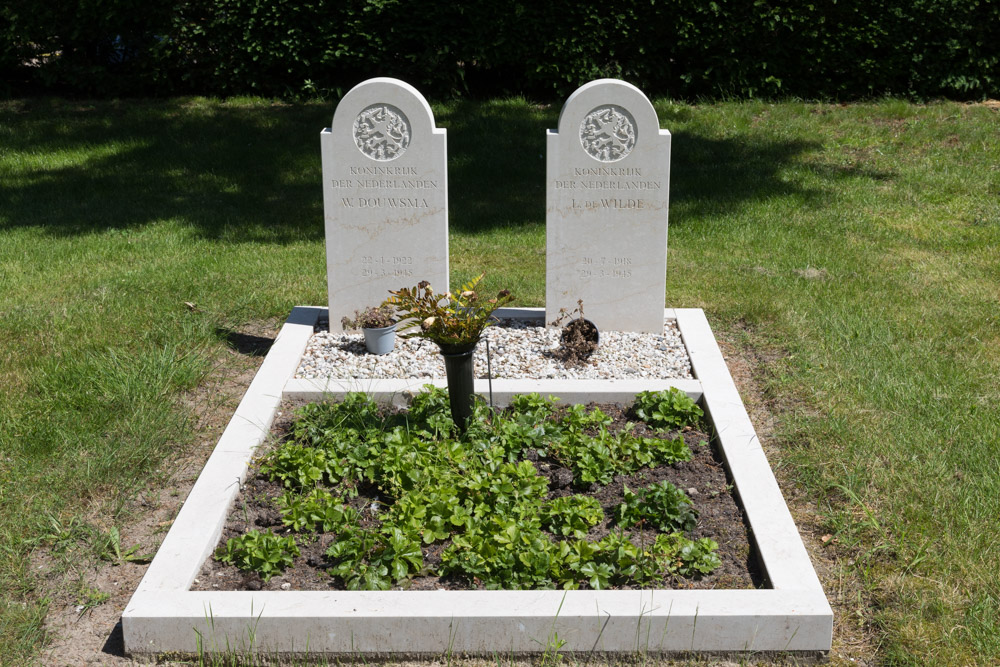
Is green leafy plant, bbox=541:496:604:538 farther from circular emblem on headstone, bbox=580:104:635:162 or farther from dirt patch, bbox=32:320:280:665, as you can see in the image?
circular emblem on headstone, bbox=580:104:635:162

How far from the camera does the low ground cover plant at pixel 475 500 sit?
147 inches

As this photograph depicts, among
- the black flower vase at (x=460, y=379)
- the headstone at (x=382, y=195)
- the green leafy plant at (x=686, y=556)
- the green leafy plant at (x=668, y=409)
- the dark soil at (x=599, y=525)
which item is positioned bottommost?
the dark soil at (x=599, y=525)

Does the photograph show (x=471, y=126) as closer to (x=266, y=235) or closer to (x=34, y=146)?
(x=266, y=235)

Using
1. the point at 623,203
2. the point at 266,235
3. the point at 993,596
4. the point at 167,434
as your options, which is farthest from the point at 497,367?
the point at 266,235

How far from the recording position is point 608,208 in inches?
235

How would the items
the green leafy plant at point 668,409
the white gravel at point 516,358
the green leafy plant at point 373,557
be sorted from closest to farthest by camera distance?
the green leafy plant at point 373,557 → the green leafy plant at point 668,409 → the white gravel at point 516,358

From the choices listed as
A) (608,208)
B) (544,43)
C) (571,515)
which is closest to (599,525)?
(571,515)

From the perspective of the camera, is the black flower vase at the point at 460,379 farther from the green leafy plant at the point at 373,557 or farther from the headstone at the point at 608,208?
the headstone at the point at 608,208

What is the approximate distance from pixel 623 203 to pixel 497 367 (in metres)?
1.28

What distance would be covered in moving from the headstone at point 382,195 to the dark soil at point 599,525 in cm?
145

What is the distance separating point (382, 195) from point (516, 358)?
130 cm

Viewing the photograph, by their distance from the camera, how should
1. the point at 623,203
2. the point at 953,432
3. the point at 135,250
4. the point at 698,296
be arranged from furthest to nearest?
the point at 135,250 → the point at 698,296 → the point at 623,203 → the point at 953,432

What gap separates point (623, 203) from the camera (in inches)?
235

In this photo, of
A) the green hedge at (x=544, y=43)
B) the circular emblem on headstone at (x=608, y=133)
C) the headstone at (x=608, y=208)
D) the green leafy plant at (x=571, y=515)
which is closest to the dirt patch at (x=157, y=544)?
the green leafy plant at (x=571, y=515)
